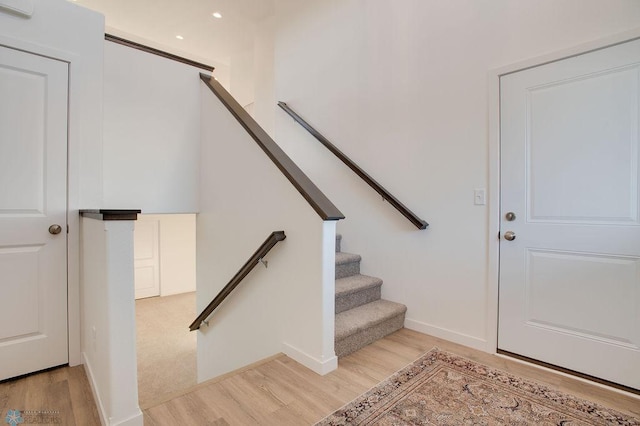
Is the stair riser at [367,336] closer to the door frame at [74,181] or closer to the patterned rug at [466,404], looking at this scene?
the patterned rug at [466,404]

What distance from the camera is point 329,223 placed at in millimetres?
1837

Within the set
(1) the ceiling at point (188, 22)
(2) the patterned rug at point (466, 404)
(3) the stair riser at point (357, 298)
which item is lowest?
(2) the patterned rug at point (466, 404)

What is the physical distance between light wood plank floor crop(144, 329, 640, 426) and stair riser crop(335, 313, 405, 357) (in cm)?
5

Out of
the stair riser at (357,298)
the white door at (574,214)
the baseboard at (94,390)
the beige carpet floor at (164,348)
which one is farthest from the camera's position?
the beige carpet floor at (164,348)

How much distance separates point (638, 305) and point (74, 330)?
10.9 ft

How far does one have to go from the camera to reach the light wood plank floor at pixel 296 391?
1.47 metres

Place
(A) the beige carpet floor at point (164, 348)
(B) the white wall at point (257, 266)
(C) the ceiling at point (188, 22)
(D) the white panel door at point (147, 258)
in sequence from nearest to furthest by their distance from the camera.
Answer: (B) the white wall at point (257, 266), (A) the beige carpet floor at point (164, 348), (C) the ceiling at point (188, 22), (D) the white panel door at point (147, 258)

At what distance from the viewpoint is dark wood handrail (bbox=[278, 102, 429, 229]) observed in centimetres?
246

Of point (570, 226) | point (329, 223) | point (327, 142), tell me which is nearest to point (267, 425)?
point (329, 223)

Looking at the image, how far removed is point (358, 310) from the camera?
2.47 m

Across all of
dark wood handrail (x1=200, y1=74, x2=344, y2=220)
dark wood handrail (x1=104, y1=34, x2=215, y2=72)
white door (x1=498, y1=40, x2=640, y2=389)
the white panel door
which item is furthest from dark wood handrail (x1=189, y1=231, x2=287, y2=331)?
the white panel door

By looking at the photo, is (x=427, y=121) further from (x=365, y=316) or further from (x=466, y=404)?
(x=466, y=404)

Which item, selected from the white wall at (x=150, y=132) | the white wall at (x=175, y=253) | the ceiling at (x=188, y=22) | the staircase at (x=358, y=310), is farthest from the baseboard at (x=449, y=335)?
the white wall at (x=175, y=253)

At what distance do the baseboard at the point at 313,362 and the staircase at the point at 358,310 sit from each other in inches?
6.5
